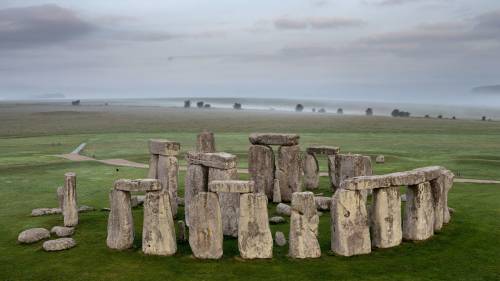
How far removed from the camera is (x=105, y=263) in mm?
15211

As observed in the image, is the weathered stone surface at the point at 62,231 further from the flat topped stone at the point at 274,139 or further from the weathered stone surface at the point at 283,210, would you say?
the flat topped stone at the point at 274,139

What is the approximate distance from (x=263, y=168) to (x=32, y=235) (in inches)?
411

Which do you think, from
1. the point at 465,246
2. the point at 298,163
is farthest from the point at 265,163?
the point at 465,246

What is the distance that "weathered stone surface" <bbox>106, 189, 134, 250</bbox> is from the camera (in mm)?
16156

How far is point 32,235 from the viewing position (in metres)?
17.4

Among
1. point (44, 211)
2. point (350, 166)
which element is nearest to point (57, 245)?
point (44, 211)

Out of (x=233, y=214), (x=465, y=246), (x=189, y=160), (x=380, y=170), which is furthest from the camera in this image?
(x=380, y=170)

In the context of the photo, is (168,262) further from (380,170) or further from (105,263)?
(380,170)

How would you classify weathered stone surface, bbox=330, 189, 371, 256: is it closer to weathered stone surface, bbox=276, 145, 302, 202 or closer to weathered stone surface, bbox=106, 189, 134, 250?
weathered stone surface, bbox=106, 189, 134, 250

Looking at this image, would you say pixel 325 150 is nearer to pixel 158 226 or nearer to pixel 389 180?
pixel 389 180

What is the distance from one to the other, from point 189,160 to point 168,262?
5477 millimetres

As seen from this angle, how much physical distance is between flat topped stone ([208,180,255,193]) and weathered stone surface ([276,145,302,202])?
8833 mm

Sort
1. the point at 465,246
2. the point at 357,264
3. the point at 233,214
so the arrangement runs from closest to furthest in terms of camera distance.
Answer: the point at 357,264
the point at 465,246
the point at 233,214

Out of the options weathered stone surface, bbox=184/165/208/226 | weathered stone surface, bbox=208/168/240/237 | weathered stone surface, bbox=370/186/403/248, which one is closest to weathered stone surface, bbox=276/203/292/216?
weathered stone surface, bbox=208/168/240/237
